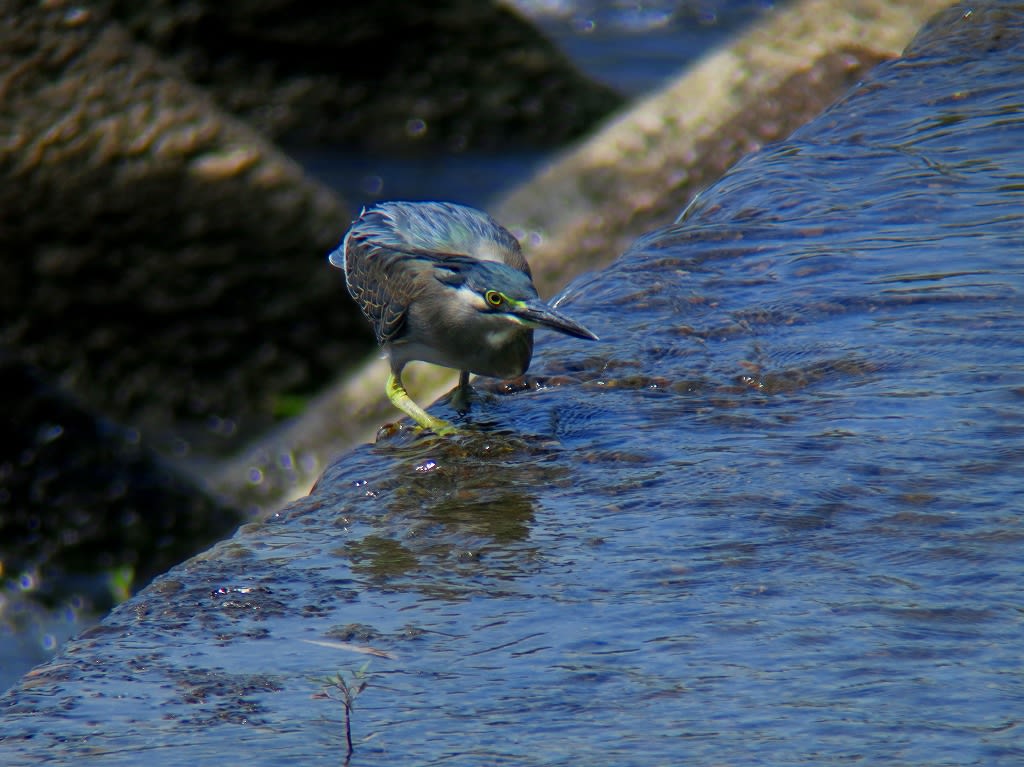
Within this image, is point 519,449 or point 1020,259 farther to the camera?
point 1020,259

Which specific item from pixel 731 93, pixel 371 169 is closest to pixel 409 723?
pixel 731 93

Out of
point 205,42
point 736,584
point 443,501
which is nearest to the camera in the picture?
point 736,584

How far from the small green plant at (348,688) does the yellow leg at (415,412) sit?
119 cm

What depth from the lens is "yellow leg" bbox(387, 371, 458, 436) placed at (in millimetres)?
3238

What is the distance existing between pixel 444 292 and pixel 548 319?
0.62 metres

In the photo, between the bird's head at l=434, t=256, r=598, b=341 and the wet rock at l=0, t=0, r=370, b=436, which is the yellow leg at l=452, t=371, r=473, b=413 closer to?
the bird's head at l=434, t=256, r=598, b=341

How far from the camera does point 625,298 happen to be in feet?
11.9

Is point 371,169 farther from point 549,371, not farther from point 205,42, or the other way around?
point 549,371

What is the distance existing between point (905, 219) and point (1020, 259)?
0.44 metres

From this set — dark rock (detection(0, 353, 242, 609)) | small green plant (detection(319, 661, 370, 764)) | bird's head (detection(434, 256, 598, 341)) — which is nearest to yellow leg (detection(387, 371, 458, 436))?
bird's head (detection(434, 256, 598, 341))

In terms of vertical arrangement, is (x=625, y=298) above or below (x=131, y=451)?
above

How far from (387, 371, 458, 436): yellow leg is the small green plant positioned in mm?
1186

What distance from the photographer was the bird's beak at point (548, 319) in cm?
327

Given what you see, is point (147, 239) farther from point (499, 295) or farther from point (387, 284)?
point (499, 295)
